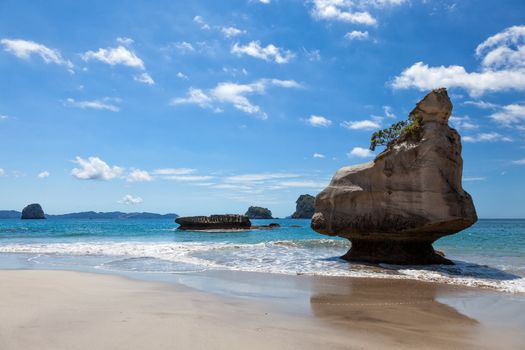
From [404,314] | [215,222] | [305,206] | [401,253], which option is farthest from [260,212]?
[404,314]

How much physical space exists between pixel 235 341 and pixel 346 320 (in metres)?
2.78

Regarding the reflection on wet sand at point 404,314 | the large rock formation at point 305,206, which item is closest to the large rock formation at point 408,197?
the reflection on wet sand at point 404,314

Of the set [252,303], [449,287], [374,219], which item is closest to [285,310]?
[252,303]

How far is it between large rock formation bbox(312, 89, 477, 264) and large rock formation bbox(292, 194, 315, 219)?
4850 inches

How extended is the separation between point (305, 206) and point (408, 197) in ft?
427

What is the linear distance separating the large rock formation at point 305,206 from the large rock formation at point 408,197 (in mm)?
123190

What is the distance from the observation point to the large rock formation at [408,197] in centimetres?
1669

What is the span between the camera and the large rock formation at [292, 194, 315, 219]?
474 feet

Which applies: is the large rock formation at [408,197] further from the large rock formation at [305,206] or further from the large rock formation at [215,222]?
the large rock formation at [305,206]

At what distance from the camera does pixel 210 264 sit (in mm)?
18344

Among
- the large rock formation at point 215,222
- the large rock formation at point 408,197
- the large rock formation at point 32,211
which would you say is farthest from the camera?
the large rock formation at point 32,211

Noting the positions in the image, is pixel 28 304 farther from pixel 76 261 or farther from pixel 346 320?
pixel 76 261

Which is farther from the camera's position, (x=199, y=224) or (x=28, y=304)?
(x=199, y=224)

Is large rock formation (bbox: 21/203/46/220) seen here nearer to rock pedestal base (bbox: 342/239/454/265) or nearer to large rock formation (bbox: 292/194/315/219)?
Answer: large rock formation (bbox: 292/194/315/219)
